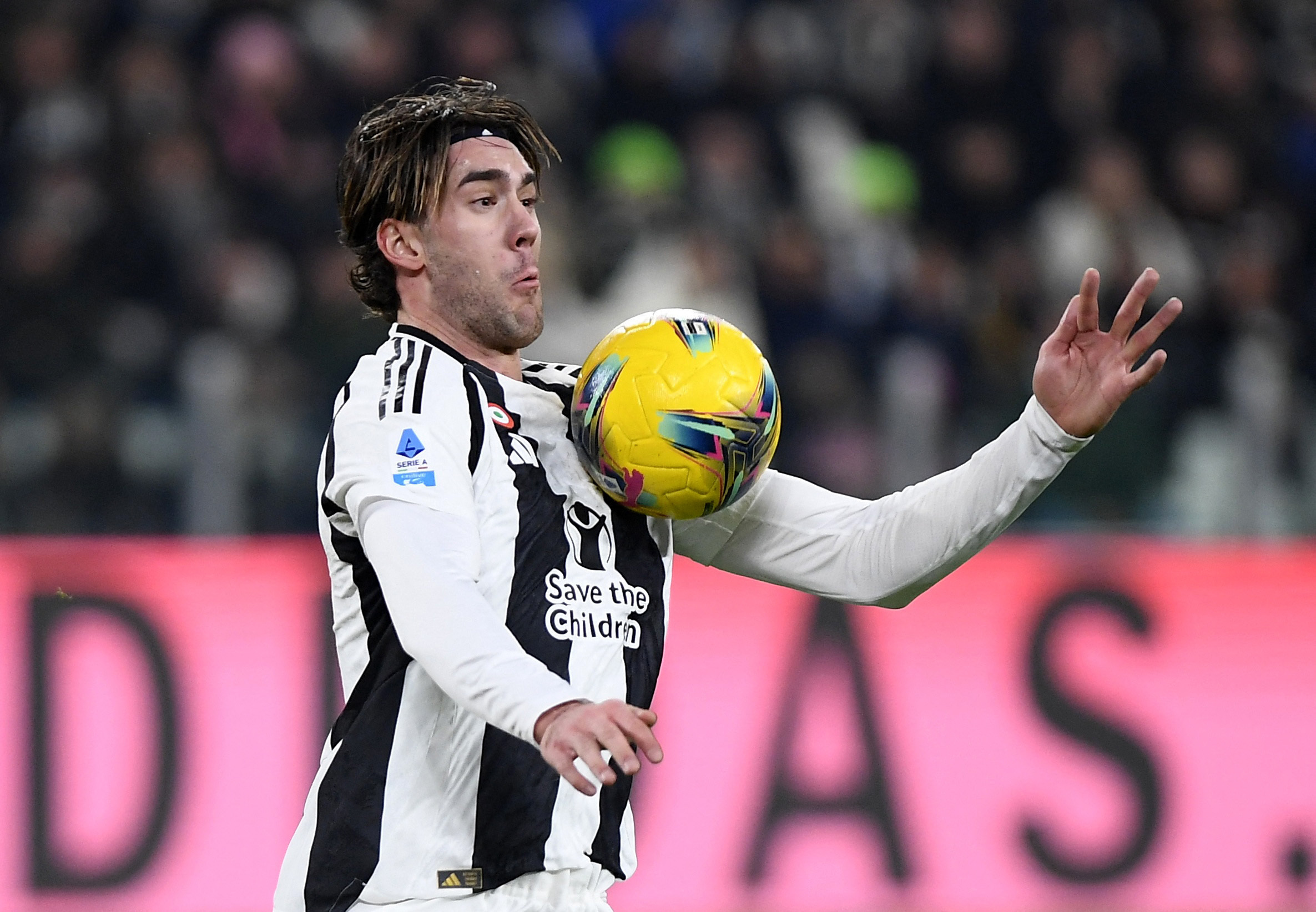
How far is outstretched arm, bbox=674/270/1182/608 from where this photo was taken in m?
3.15

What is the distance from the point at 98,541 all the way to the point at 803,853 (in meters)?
2.56

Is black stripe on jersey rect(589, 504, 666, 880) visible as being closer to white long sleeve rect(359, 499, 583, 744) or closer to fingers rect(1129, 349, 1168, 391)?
white long sleeve rect(359, 499, 583, 744)

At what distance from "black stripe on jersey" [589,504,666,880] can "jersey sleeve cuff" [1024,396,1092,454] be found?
28.8 inches

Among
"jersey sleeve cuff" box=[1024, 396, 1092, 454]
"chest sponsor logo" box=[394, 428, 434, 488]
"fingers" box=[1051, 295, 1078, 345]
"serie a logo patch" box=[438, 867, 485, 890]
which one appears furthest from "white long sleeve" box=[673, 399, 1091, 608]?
"serie a logo patch" box=[438, 867, 485, 890]

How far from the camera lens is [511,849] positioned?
292cm

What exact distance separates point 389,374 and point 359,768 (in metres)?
0.68

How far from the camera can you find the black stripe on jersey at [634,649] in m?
3.04

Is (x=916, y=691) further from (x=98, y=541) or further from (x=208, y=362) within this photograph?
(x=208, y=362)

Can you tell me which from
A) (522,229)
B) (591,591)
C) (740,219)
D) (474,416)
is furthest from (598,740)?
(740,219)

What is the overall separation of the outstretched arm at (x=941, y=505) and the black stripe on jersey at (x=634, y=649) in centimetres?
24

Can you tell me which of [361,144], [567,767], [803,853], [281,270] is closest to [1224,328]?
[803,853]

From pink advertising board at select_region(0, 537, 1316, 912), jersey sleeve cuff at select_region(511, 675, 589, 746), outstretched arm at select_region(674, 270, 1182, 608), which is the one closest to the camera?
jersey sleeve cuff at select_region(511, 675, 589, 746)

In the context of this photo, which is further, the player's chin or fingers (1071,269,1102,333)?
the player's chin

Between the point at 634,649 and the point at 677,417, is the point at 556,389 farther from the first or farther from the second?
the point at 634,649
